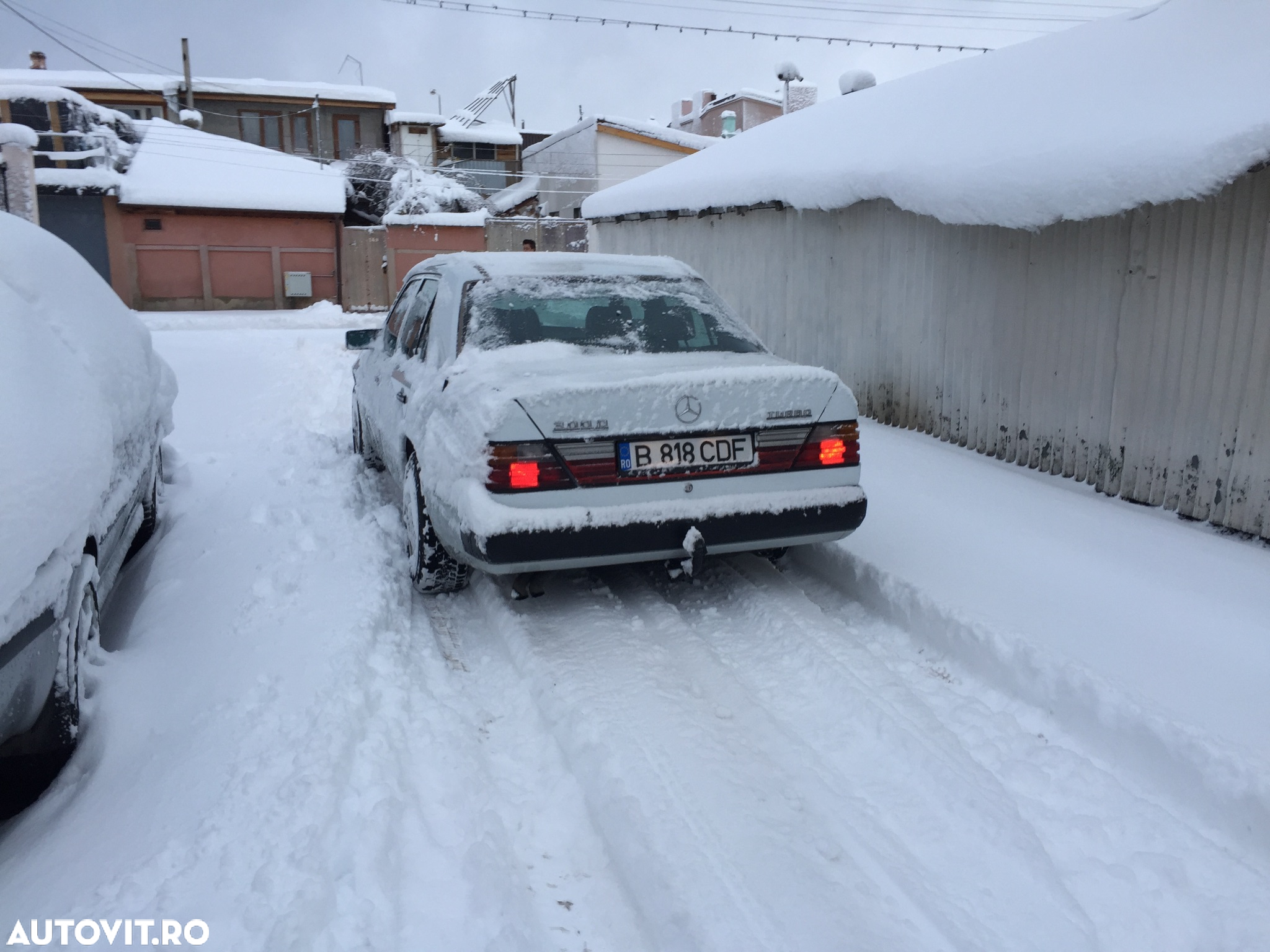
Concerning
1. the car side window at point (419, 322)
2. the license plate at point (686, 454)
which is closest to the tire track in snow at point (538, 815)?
the license plate at point (686, 454)

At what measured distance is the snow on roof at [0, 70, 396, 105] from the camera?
35.5m

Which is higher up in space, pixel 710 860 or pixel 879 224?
pixel 879 224

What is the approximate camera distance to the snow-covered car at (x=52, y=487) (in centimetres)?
251

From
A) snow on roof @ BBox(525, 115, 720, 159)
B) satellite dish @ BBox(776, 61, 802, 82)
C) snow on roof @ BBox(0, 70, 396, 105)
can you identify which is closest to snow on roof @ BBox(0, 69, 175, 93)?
snow on roof @ BBox(0, 70, 396, 105)

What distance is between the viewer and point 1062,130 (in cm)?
564

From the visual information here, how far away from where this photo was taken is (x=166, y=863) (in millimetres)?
2406

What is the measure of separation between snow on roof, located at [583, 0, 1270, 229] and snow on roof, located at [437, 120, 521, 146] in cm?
3107

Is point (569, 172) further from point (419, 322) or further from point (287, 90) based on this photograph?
point (419, 322)

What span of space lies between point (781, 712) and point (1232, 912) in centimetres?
140

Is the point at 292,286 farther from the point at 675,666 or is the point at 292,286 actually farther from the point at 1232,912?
the point at 1232,912

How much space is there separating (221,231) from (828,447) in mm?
28143

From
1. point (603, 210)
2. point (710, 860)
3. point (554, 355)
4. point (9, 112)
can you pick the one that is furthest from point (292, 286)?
point (710, 860)

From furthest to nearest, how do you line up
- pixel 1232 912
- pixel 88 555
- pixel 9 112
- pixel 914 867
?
pixel 9 112 → pixel 88 555 → pixel 914 867 → pixel 1232 912

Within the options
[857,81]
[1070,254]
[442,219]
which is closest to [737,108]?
[442,219]
